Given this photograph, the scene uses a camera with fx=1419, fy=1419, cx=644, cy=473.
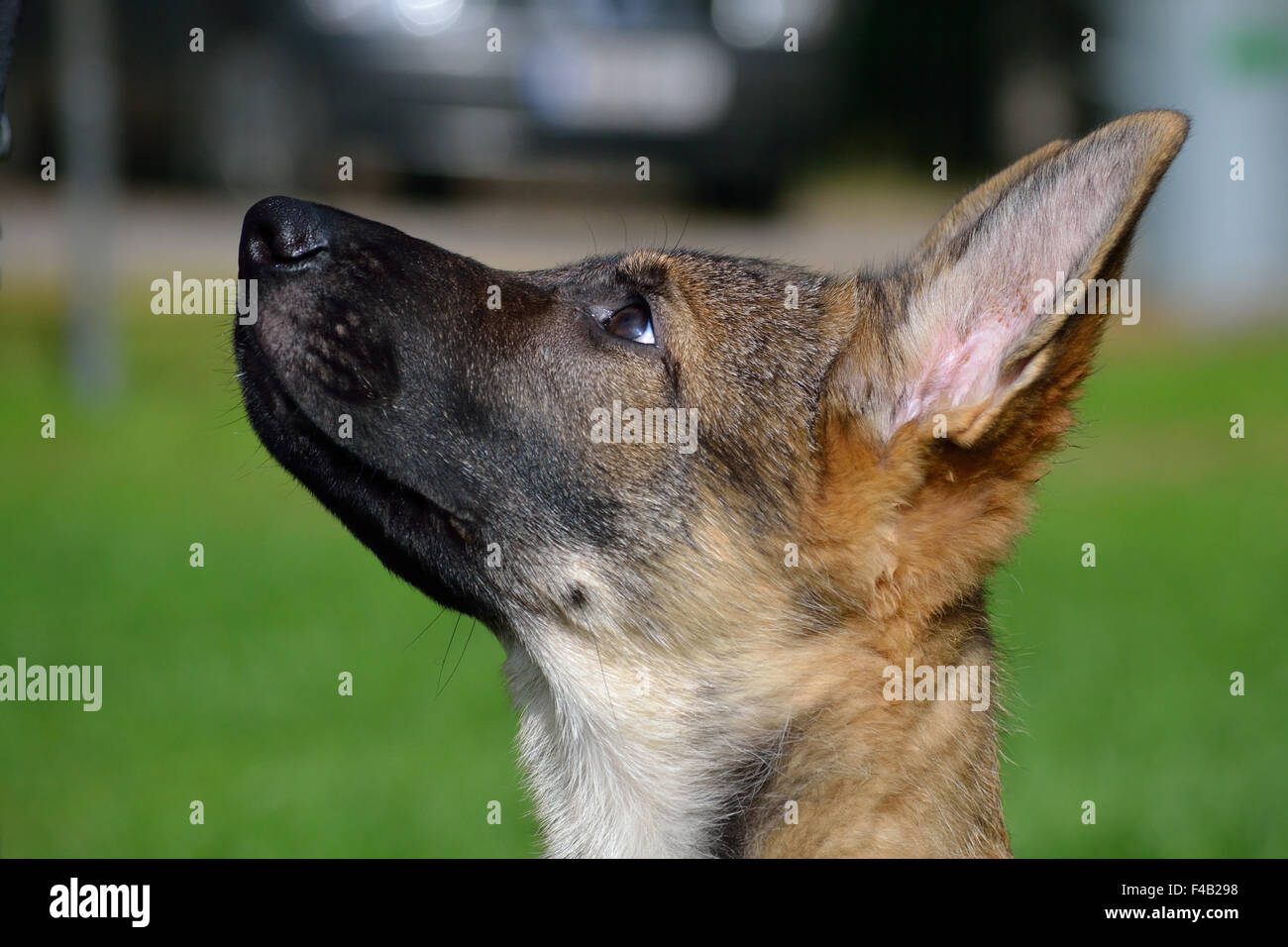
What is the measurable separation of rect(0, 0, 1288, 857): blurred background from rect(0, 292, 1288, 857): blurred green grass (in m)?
0.03

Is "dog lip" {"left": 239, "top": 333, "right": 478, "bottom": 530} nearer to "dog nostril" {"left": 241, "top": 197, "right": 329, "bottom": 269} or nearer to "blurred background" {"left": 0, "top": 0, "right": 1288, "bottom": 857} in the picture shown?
"dog nostril" {"left": 241, "top": 197, "right": 329, "bottom": 269}

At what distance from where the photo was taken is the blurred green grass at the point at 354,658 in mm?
5762

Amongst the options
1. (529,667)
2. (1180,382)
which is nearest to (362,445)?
(529,667)

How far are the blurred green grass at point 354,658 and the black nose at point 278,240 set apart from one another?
61 centimetres

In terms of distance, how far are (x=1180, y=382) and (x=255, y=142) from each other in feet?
34.2

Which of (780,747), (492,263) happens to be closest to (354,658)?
(780,747)

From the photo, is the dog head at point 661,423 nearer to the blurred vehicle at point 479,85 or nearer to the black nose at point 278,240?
the black nose at point 278,240

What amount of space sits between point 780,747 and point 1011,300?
1234 mm

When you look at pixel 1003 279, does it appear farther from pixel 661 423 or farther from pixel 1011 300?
pixel 661 423

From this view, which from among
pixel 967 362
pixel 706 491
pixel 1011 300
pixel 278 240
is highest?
pixel 278 240

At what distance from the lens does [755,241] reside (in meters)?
16.2

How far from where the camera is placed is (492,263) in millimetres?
14023

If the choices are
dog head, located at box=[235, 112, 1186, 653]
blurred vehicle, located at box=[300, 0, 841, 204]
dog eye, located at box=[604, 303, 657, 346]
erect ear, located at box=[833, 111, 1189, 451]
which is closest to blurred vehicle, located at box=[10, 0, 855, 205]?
blurred vehicle, located at box=[300, 0, 841, 204]
